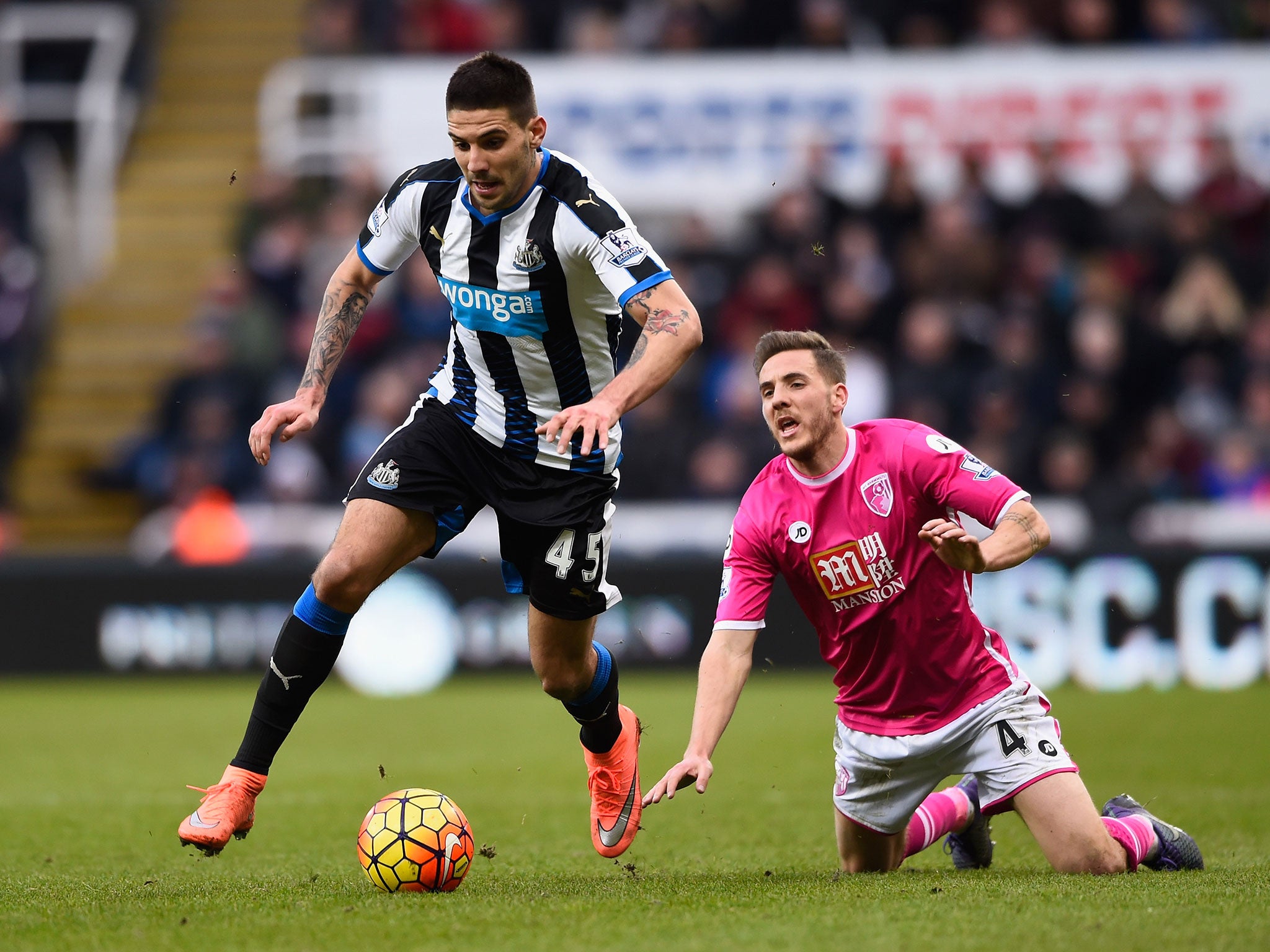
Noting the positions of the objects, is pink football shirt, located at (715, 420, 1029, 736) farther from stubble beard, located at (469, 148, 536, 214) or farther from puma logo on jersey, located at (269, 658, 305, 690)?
puma logo on jersey, located at (269, 658, 305, 690)

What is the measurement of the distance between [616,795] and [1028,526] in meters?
1.89

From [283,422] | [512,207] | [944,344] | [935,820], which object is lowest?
[935,820]

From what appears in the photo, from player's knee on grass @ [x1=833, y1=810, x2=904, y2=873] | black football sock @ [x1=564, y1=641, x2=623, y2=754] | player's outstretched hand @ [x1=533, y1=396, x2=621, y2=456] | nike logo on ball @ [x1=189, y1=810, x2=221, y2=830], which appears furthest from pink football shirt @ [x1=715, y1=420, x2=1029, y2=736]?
nike logo on ball @ [x1=189, y1=810, x2=221, y2=830]

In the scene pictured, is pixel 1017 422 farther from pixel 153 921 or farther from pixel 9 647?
pixel 153 921

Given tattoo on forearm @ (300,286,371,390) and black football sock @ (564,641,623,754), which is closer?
tattoo on forearm @ (300,286,371,390)

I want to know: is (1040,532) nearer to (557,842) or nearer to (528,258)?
(528,258)

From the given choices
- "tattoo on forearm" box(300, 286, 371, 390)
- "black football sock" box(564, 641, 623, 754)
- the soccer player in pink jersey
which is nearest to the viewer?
the soccer player in pink jersey

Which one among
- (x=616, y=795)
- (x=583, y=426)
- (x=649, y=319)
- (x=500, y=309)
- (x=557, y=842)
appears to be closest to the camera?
(x=583, y=426)

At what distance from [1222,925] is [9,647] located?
36.1 ft

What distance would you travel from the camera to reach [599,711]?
6160 mm

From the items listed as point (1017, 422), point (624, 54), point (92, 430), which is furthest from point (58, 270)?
point (1017, 422)

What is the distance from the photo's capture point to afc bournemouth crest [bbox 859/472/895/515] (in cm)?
544

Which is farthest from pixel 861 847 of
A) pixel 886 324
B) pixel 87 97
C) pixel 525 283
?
pixel 87 97

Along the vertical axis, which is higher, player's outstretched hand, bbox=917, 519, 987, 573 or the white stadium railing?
the white stadium railing
